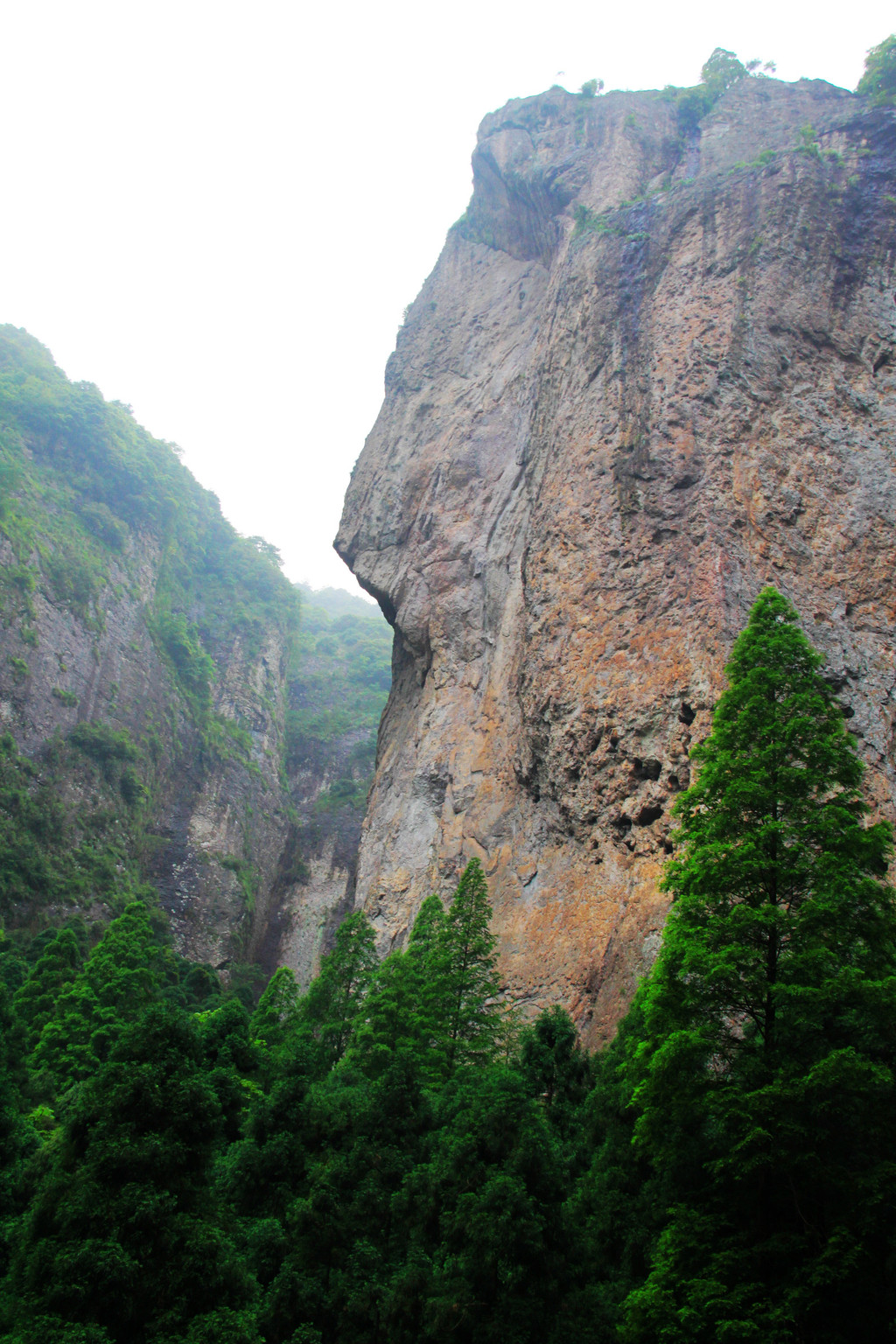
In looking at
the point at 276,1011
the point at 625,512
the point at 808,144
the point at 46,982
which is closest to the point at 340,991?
the point at 276,1011

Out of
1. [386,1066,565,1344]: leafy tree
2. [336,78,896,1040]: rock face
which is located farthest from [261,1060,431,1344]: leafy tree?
[336,78,896,1040]: rock face

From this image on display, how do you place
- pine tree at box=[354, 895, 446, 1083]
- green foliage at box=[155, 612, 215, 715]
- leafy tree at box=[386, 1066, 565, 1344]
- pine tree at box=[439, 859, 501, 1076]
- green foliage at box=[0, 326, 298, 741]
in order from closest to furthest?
leafy tree at box=[386, 1066, 565, 1344]
pine tree at box=[354, 895, 446, 1083]
pine tree at box=[439, 859, 501, 1076]
green foliage at box=[0, 326, 298, 741]
green foliage at box=[155, 612, 215, 715]

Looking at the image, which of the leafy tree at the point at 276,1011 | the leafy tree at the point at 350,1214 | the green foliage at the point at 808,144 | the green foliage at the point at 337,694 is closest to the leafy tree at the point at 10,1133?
the leafy tree at the point at 350,1214

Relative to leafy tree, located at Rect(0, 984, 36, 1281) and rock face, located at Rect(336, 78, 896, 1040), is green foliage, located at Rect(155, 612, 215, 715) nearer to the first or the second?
rock face, located at Rect(336, 78, 896, 1040)

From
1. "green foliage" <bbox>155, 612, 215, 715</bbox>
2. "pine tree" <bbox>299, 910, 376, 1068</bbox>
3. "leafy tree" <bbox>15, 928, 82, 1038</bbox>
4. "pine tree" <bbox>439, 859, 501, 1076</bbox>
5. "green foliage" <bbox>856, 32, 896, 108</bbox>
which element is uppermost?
"green foliage" <bbox>856, 32, 896, 108</bbox>

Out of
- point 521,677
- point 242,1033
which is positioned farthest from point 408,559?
point 242,1033

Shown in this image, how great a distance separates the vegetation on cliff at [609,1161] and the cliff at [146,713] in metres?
24.1

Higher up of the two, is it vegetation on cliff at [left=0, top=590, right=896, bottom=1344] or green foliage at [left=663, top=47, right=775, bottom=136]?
green foliage at [left=663, top=47, right=775, bottom=136]

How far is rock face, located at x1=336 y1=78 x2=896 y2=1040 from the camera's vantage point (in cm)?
1948

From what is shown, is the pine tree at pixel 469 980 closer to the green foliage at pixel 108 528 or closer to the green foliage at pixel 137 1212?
the green foliage at pixel 137 1212

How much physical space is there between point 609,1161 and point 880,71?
126 feet

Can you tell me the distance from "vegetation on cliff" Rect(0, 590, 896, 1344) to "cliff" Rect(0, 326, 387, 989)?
2408 centimetres

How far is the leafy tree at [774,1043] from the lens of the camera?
24.1 feet

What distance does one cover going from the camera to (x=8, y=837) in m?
32.8
